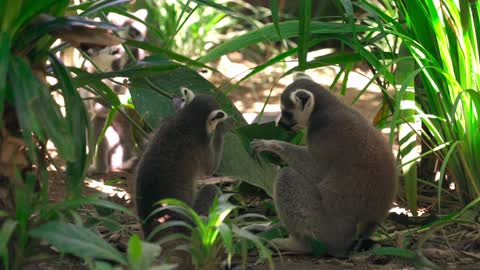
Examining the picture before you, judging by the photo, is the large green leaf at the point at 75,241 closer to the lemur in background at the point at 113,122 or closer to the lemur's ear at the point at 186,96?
the lemur's ear at the point at 186,96

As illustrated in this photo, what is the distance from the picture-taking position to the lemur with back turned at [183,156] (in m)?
4.45

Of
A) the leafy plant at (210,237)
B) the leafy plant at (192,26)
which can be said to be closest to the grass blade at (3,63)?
the leafy plant at (210,237)

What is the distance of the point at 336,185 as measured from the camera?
4.65 metres

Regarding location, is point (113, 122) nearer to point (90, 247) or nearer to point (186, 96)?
point (186, 96)

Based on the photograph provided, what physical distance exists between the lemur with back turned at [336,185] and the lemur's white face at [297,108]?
4.3 inches

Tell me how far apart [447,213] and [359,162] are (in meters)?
1.08

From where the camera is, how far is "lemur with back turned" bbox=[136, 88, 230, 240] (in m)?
4.45

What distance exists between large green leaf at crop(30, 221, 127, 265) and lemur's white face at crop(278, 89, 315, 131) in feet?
5.92

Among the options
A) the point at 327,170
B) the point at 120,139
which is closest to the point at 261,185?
the point at 327,170

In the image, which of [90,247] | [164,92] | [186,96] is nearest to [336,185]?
[186,96]

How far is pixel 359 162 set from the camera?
4.62 meters

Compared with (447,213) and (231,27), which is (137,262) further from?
(231,27)

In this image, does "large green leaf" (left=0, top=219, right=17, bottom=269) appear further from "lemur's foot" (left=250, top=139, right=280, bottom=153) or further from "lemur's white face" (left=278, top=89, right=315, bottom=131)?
"lemur's white face" (left=278, top=89, right=315, bottom=131)

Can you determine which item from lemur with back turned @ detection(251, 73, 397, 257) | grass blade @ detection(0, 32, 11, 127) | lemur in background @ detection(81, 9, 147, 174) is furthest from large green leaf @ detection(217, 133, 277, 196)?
lemur in background @ detection(81, 9, 147, 174)
